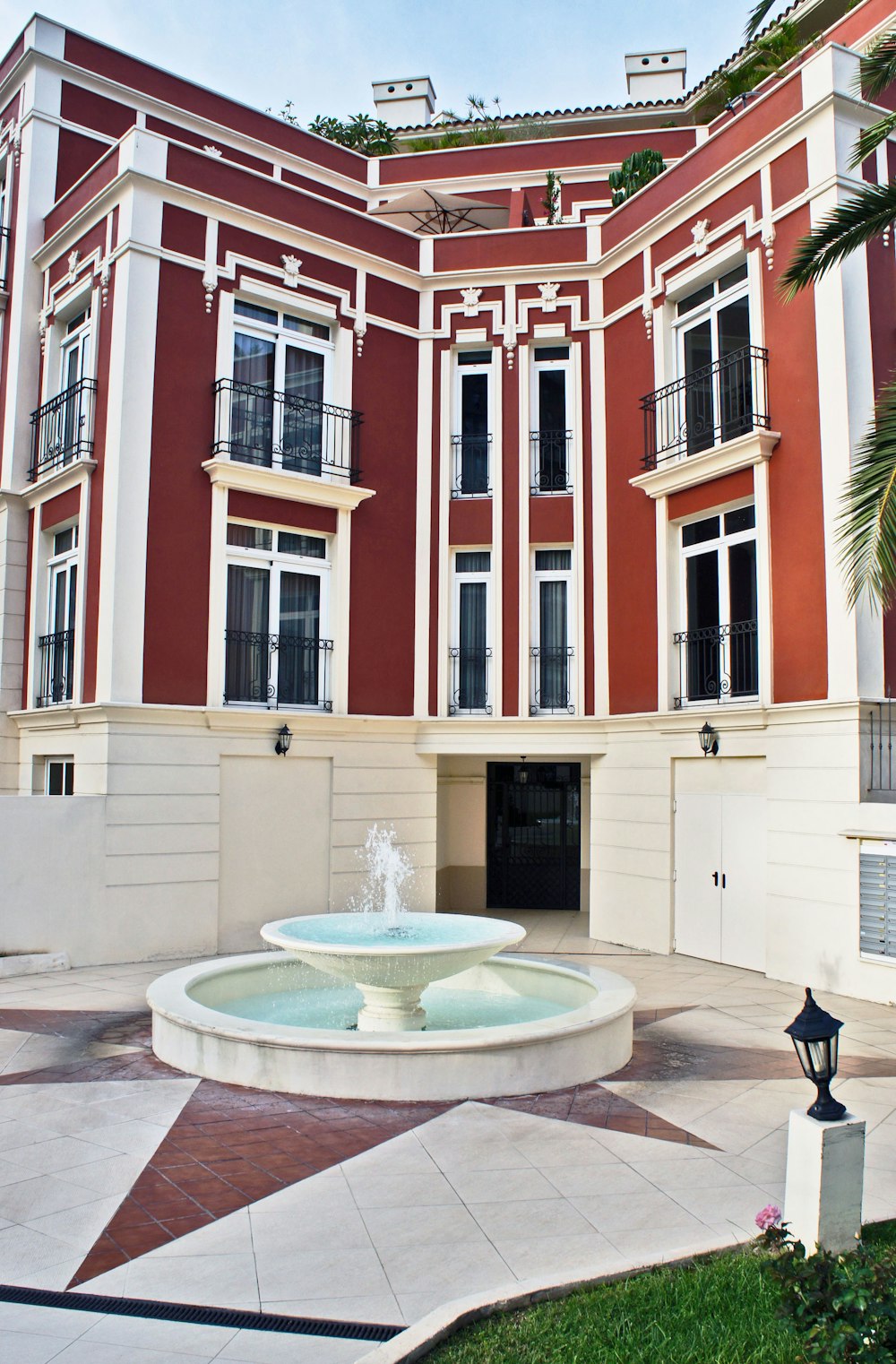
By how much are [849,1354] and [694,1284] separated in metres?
1.11

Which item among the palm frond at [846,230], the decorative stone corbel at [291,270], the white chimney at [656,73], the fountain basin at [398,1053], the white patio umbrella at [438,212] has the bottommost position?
the fountain basin at [398,1053]

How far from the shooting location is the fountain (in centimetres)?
675

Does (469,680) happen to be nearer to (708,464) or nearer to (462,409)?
(462,409)

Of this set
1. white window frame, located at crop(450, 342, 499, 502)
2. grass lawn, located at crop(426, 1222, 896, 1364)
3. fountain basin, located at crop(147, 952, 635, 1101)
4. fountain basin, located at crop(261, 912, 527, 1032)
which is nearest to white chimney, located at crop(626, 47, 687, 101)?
white window frame, located at crop(450, 342, 499, 502)

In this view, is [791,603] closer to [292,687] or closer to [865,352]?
[865,352]

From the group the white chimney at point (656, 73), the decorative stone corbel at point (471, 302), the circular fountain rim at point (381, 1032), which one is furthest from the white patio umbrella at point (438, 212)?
the circular fountain rim at point (381, 1032)

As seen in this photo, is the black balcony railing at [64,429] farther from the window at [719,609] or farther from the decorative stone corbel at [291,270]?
the window at [719,609]

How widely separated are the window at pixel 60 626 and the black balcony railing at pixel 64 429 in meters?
0.99

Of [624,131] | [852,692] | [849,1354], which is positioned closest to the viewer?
[849,1354]

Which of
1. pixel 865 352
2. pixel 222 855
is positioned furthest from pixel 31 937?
pixel 865 352

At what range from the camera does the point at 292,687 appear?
46.0ft

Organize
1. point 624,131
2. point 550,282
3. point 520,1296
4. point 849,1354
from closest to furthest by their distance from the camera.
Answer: point 849,1354 < point 520,1296 < point 550,282 < point 624,131

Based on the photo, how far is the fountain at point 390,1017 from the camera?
675cm

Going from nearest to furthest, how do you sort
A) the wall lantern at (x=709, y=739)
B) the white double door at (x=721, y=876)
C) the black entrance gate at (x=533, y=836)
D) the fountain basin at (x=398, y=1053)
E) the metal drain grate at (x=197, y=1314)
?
1. the metal drain grate at (x=197, y=1314)
2. the fountain basin at (x=398, y=1053)
3. the white double door at (x=721, y=876)
4. the wall lantern at (x=709, y=739)
5. the black entrance gate at (x=533, y=836)
